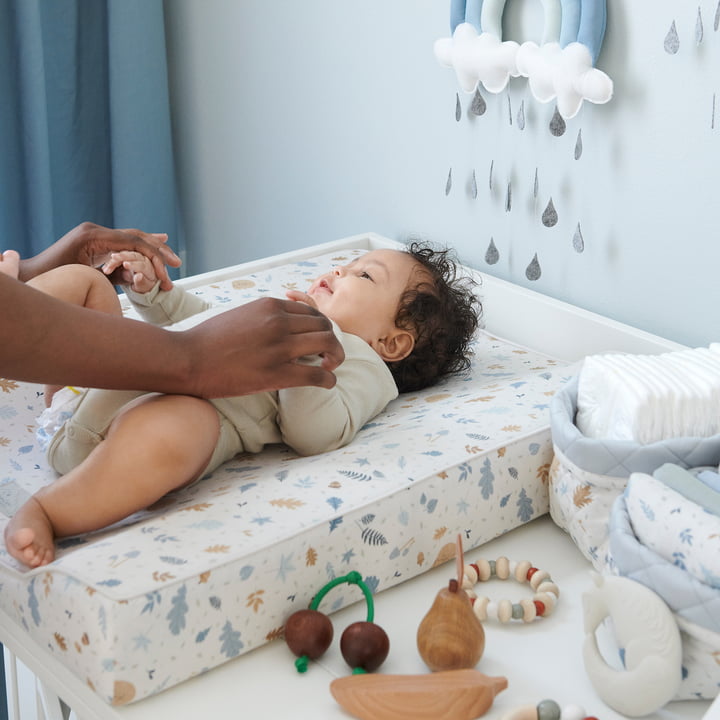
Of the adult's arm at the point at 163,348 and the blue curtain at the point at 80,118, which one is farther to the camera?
the blue curtain at the point at 80,118

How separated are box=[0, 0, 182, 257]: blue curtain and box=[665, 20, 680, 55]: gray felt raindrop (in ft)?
4.19

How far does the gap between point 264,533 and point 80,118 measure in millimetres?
1569

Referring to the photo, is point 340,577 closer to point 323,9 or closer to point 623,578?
point 623,578

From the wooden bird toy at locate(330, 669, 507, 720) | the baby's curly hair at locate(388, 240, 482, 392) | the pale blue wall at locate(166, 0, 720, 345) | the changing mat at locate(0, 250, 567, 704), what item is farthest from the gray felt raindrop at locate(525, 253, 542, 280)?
the wooden bird toy at locate(330, 669, 507, 720)

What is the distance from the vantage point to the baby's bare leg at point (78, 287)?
1.25 metres

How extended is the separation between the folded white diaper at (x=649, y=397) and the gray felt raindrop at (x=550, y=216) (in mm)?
434

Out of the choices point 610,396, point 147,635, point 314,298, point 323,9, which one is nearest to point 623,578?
point 610,396

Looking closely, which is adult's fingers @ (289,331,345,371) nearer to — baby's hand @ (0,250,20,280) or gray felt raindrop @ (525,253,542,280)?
baby's hand @ (0,250,20,280)

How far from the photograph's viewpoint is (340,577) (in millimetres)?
950

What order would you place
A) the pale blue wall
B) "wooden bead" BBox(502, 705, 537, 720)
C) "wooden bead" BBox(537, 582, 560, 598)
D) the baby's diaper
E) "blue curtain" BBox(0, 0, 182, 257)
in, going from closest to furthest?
"wooden bead" BBox(502, 705, 537, 720), "wooden bead" BBox(537, 582, 560, 598), the baby's diaper, the pale blue wall, "blue curtain" BBox(0, 0, 182, 257)

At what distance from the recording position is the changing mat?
0.84m

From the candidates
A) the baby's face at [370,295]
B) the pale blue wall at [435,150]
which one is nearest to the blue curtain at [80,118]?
the pale blue wall at [435,150]

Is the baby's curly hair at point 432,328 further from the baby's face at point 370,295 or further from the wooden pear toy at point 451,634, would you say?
the wooden pear toy at point 451,634

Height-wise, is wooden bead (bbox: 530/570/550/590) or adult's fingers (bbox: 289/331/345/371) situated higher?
adult's fingers (bbox: 289/331/345/371)
